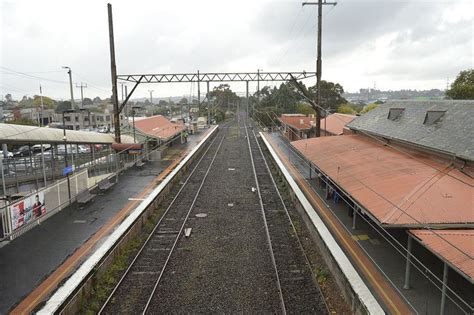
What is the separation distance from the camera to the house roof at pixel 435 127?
1168cm

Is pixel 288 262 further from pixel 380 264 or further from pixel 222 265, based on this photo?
pixel 380 264

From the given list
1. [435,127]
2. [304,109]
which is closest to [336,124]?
[435,127]

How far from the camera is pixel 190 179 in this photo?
81.6 ft

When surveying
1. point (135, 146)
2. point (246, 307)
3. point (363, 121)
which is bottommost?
point (246, 307)

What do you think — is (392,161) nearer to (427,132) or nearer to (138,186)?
(427,132)

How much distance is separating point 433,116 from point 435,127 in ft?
2.86

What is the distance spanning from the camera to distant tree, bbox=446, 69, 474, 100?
3550 centimetres

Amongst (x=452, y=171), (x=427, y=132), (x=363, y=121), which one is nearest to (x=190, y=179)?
(x=363, y=121)

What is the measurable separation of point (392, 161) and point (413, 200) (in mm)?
4415

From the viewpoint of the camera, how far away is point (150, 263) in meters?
12.1

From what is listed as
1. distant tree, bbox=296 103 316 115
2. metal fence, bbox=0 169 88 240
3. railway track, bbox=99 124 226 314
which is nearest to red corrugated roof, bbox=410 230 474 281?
railway track, bbox=99 124 226 314

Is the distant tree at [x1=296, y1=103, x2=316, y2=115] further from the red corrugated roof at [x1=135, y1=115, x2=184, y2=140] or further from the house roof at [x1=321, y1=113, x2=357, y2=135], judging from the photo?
the red corrugated roof at [x1=135, y1=115, x2=184, y2=140]

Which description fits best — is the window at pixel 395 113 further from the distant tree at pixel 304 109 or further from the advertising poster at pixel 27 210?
the distant tree at pixel 304 109

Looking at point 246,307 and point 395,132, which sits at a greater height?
point 395,132
